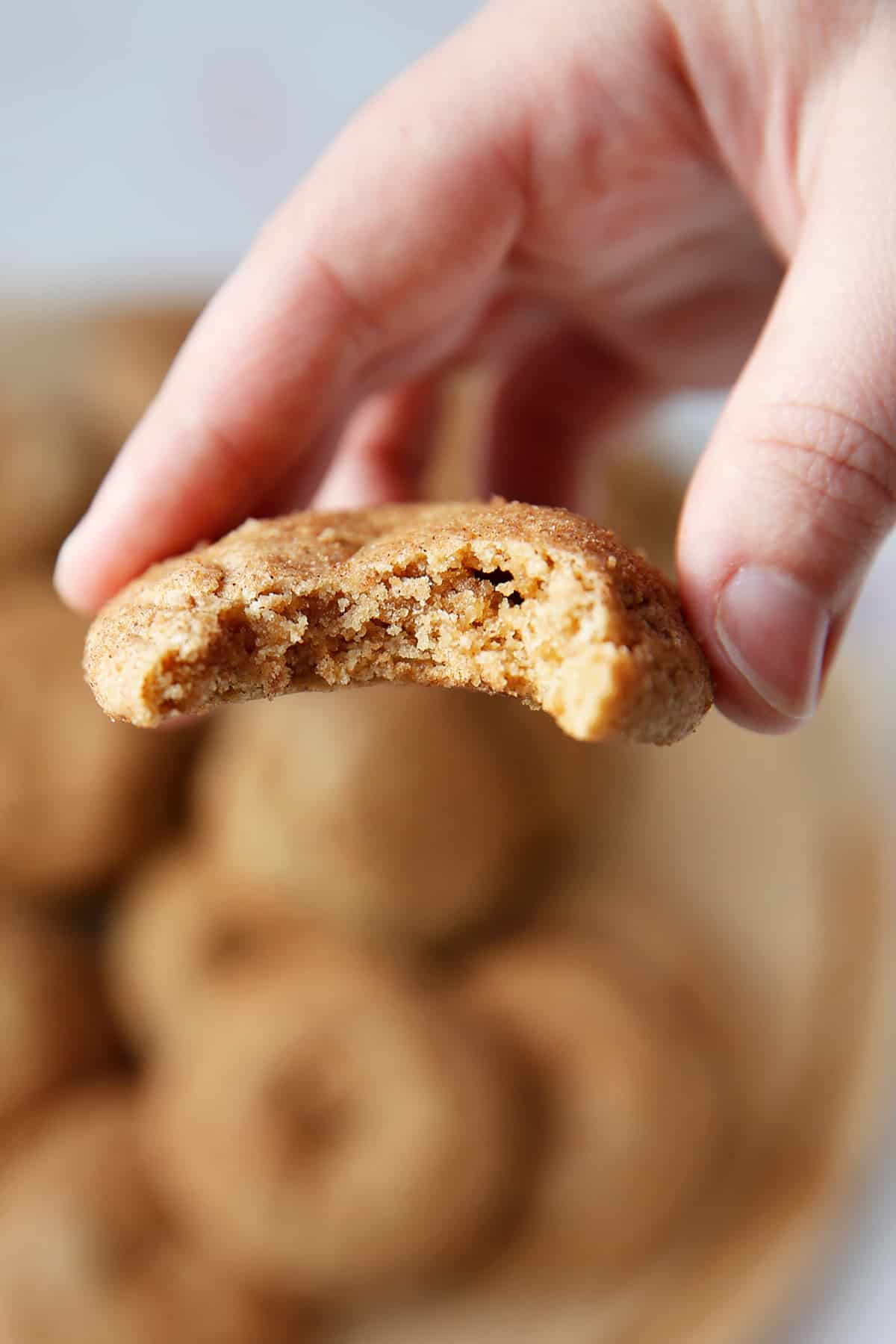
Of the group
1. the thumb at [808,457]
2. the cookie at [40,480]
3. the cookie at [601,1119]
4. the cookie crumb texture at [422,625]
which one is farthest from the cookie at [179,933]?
the thumb at [808,457]

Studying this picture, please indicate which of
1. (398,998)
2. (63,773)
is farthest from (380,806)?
(63,773)

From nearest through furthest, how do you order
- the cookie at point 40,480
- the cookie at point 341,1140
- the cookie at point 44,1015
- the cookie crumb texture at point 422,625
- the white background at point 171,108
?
the cookie crumb texture at point 422,625, the cookie at point 341,1140, the cookie at point 44,1015, the cookie at point 40,480, the white background at point 171,108

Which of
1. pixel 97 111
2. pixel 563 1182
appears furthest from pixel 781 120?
pixel 97 111

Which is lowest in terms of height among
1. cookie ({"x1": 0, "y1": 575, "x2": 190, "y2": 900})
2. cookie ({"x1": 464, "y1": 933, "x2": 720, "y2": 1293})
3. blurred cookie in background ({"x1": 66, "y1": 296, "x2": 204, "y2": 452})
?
cookie ({"x1": 464, "y1": 933, "x2": 720, "y2": 1293})

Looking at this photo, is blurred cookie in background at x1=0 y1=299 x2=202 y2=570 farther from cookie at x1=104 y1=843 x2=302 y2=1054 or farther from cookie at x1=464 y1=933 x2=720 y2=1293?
cookie at x1=464 y1=933 x2=720 y2=1293

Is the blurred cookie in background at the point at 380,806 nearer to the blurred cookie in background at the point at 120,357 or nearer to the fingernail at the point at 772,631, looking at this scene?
the blurred cookie in background at the point at 120,357

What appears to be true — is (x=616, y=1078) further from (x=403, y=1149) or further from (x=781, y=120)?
(x=781, y=120)

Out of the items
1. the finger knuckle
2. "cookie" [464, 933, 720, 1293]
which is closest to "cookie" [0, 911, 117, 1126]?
"cookie" [464, 933, 720, 1293]
